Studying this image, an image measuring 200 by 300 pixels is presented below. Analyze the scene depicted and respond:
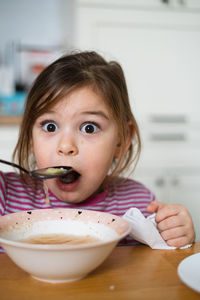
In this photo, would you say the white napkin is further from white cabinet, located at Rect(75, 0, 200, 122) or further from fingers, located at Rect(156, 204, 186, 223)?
white cabinet, located at Rect(75, 0, 200, 122)

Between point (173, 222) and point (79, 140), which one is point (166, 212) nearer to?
point (173, 222)

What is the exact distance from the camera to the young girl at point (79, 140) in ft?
3.21

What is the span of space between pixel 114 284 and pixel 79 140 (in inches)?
19.9

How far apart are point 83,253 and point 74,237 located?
169 millimetres

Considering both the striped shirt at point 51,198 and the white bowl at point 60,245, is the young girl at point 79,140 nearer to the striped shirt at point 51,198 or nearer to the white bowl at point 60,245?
the striped shirt at point 51,198

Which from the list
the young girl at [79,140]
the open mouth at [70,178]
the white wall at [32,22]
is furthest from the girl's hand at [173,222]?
the white wall at [32,22]

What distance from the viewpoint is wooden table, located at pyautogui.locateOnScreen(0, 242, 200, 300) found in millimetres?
514

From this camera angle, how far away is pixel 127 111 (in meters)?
1.21

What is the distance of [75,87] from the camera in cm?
102

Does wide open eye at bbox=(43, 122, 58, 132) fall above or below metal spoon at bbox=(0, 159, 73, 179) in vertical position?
above

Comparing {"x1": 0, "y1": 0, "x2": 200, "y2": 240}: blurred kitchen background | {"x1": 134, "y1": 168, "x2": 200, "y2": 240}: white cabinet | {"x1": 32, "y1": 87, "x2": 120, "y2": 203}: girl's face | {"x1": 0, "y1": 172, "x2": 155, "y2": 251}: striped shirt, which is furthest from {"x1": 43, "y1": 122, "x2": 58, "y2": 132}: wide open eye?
{"x1": 134, "y1": 168, "x2": 200, "y2": 240}: white cabinet

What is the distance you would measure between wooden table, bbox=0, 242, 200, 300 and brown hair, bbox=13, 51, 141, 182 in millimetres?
504

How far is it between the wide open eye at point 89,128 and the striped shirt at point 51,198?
26 centimetres

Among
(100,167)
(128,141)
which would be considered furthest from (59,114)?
(128,141)
